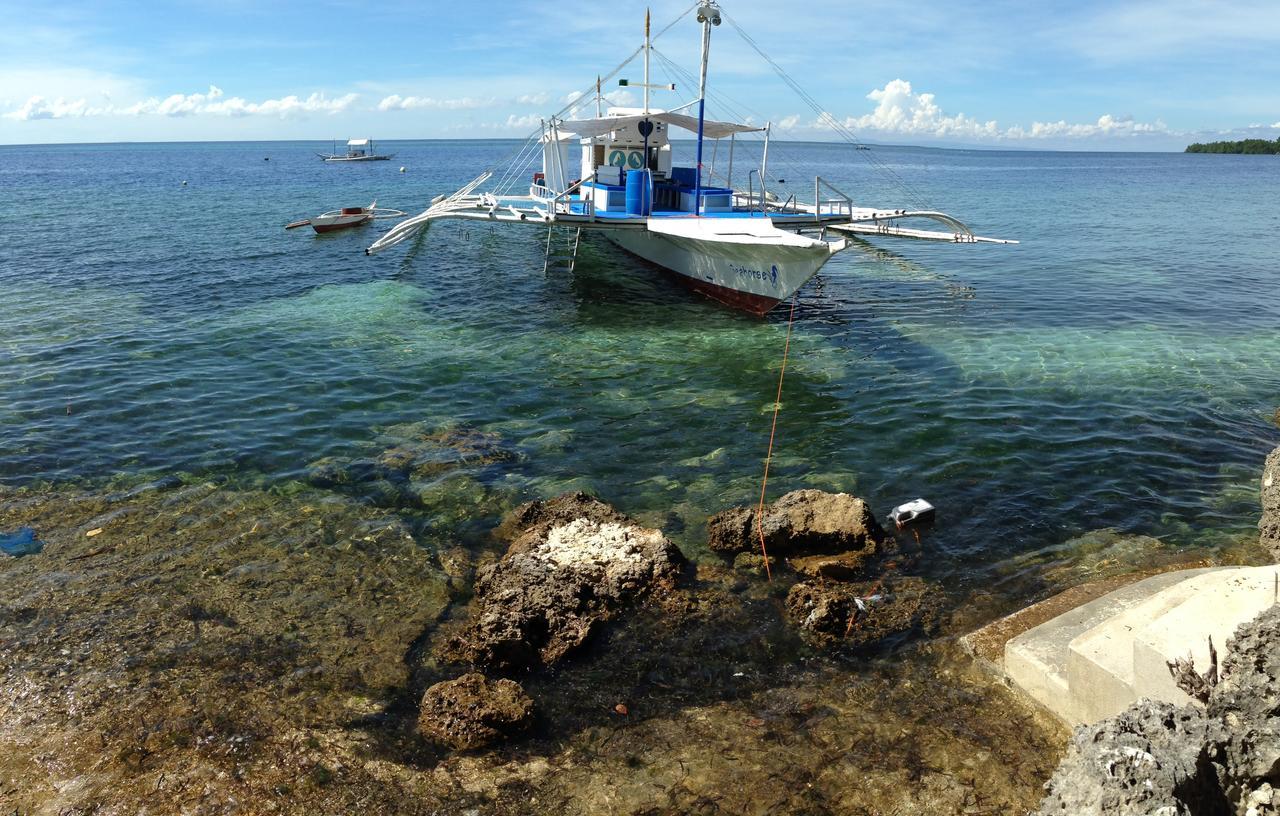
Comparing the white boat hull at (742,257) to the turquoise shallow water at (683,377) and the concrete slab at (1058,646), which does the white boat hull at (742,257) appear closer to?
the turquoise shallow water at (683,377)

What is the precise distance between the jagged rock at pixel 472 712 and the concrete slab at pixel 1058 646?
4052mm

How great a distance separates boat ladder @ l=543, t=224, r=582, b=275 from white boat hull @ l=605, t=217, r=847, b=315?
3.73 m

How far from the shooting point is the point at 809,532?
8523mm

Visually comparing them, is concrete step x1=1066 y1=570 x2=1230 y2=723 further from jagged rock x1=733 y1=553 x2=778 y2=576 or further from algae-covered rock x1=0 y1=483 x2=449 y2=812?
algae-covered rock x1=0 y1=483 x2=449 y2=812

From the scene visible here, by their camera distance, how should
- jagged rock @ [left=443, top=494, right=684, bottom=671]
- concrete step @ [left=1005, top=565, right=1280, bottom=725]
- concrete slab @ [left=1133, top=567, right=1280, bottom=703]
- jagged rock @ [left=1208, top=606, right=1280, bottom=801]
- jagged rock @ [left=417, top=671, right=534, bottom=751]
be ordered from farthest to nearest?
jagged rock @ [left=443, top=494, right=684, bottom=671]
jagged rock @ [left=417, top=671, right=534, bottom=751]
concrete step @ [left=1005, top=565, right=1280, bottom=725]
concrete slab @ [left=1133, top=567, right=1280, bottom=703]
jagged rock @ [left=1208, top=606, right=1280, bottom=801]

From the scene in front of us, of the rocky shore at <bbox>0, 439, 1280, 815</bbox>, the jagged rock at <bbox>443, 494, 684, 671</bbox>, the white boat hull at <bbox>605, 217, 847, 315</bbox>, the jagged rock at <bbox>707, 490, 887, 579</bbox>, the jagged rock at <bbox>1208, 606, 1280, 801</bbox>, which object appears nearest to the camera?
the jagged rock at <bbox>1208, 606, 1280, 801</bbox>

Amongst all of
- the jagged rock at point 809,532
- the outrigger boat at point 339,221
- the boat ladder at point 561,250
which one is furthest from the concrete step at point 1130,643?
the outrigger boat at point 339,221

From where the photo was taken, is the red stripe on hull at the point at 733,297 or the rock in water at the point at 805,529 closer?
the rock in water at the point at 805,529

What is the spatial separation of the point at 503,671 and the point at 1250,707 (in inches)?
207

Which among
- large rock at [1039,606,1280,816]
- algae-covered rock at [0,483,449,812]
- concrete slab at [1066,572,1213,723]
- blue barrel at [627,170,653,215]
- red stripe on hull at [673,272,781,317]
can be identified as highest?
blue barrel at [627,170,653,215]

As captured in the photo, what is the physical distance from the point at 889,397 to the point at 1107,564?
5753mm

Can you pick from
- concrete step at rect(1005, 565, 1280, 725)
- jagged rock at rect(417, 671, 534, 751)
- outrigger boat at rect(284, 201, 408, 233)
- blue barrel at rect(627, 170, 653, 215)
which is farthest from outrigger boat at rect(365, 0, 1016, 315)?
jagged rock at rect(417, 671, 534, 751)

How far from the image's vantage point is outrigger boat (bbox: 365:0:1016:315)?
18.6m

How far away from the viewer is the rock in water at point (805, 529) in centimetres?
852
